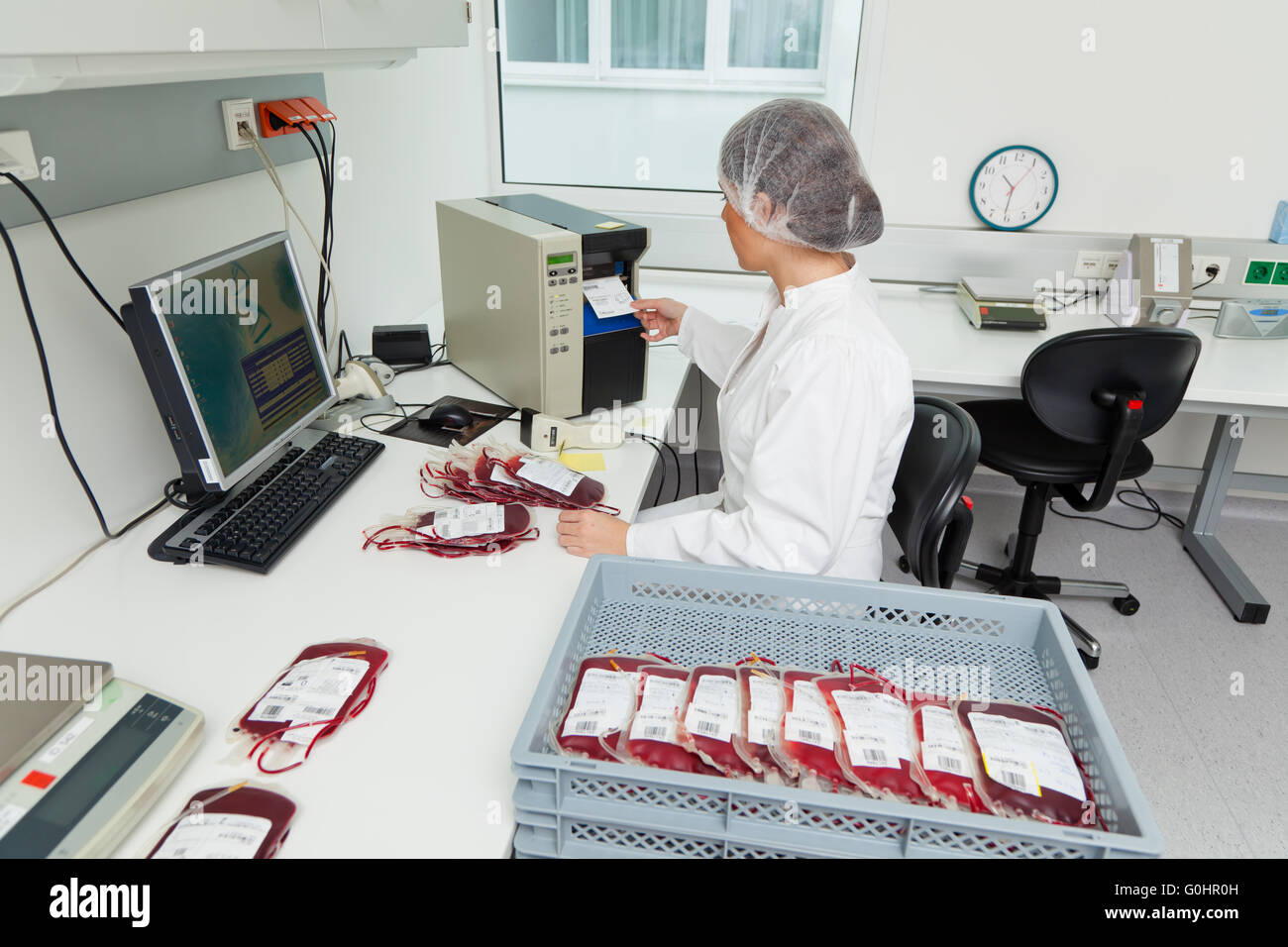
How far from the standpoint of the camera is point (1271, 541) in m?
2.71

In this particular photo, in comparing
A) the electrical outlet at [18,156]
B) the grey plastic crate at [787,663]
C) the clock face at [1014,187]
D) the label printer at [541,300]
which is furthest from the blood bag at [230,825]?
the clock face at [1014,187]

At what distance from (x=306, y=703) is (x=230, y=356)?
0.59 metres

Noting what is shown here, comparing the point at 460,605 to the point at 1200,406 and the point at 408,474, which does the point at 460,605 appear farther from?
the point at 1200,406

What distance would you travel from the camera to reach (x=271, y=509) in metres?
1.25

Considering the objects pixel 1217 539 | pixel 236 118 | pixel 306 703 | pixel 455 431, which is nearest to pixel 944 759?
pixel 306 703

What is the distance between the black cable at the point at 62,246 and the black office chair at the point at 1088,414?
181cm

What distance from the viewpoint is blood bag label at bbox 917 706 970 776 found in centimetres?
80

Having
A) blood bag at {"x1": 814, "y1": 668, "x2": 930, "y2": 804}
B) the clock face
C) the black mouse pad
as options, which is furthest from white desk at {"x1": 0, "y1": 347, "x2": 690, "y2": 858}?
the clock face

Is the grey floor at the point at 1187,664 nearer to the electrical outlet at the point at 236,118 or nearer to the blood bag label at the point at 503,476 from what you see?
the blood bag label at the point at 503,476

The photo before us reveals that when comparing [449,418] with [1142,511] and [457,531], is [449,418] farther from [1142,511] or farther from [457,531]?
[1142,511]

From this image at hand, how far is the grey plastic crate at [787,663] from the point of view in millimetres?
729

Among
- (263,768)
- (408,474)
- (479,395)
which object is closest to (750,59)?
(479,395)

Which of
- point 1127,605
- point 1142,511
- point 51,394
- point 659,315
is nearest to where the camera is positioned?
point 51,394
